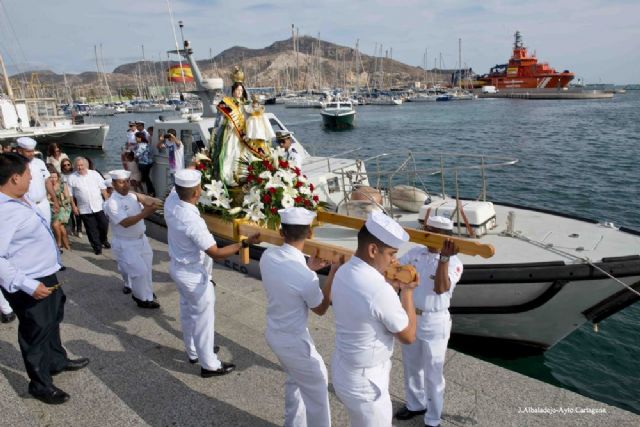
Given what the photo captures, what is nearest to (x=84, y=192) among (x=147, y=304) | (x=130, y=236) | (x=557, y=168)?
(x=130, y=236)

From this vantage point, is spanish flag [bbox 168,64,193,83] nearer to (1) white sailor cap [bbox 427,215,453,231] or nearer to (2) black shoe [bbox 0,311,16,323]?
(2) black shoe [bbox 0,311,16,323]

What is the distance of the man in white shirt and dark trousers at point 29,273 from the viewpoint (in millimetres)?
2967

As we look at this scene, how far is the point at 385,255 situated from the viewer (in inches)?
87.1

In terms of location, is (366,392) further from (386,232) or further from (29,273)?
(29,273)

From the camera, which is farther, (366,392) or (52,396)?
(52,396)

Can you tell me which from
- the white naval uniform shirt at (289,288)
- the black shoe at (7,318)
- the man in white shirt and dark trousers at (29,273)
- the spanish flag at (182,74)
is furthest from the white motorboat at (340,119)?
the white naval uniform shirt at (289,288)

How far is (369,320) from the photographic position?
222cm

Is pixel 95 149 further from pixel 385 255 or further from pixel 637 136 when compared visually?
pixel 637 136

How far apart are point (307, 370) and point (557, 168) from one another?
21.4 metres

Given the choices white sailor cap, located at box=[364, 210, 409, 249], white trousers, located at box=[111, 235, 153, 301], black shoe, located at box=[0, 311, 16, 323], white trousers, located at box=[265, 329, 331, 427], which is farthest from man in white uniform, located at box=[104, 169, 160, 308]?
white sailor cap, located at box=[364, 210, 409, 249]

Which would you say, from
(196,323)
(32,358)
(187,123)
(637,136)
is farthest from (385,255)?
(637,136)

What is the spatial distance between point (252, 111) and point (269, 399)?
3.46m

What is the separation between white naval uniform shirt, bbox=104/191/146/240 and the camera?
15.9 feet

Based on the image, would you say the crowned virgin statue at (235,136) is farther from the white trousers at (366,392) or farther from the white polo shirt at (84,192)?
the white trousers at (366,392)
